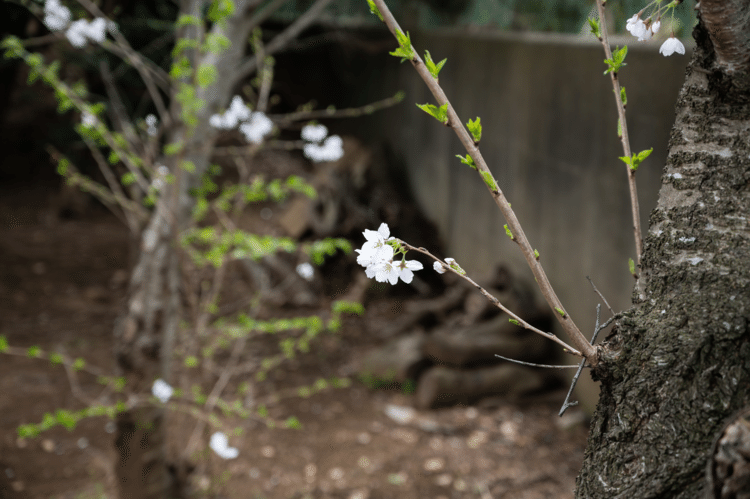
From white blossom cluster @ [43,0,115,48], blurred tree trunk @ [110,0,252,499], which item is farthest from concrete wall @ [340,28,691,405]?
white blossom cluster @ [43,0,115,48]

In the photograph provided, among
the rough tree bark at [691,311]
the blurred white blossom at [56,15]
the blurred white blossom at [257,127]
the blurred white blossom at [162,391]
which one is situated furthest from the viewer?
the blurred white blossom at [257,127]

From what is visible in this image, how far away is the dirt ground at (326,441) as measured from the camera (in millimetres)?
3141

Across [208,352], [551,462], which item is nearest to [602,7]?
[208,352]

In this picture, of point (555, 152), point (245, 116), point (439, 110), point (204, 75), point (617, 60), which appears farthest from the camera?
point (555, 152)

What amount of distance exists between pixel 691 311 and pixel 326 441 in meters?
3.08

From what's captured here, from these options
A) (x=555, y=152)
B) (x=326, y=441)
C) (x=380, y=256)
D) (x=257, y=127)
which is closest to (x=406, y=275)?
(x=380, y=256)

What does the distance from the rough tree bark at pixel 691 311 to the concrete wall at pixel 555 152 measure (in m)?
2.25

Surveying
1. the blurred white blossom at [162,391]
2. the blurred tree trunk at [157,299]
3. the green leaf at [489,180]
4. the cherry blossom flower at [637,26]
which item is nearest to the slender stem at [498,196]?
the green leaf at [489,180]

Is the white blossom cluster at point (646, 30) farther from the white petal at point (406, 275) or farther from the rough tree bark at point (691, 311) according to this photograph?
the white petal at point (406, 275)

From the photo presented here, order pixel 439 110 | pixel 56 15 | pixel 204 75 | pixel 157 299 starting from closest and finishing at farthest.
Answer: pixel 439 110, pixel 204 75, pixel 56 15, pixel 157 299

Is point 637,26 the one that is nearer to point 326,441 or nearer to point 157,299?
point 157,299

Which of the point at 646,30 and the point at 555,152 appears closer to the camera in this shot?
the point at 646,30

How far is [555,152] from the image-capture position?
4.16 meters

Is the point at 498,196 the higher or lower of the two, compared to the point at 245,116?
lower
